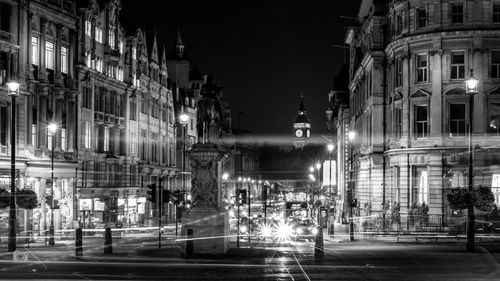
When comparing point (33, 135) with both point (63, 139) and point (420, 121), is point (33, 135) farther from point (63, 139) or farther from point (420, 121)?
point (420, 121)

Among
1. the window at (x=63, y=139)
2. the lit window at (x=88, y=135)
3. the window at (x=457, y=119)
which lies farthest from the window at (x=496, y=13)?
the lit window at (x=88, y=135)

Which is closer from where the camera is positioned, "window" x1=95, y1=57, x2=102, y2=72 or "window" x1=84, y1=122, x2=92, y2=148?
"window" x1=84, y1=122, x2=92, y2=148

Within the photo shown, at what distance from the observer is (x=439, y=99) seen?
61812 mm

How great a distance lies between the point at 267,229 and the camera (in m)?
60.8

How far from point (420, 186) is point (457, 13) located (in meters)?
12.7

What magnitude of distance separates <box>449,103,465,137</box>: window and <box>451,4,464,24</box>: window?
230 inches

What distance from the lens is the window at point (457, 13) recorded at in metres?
60.8

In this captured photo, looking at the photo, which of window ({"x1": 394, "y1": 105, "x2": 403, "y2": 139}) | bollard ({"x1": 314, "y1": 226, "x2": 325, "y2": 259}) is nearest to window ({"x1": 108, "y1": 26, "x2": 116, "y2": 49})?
window ({"x1": 394, "y1": 105, "x2": 403, "y2": 139})

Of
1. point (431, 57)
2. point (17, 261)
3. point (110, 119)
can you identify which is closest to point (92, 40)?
point (110, 119)

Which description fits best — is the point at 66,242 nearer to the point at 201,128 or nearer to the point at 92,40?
the point at 201,128

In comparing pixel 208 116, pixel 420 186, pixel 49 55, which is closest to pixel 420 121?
pixel 420 186

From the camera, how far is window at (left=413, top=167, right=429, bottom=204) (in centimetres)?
6347

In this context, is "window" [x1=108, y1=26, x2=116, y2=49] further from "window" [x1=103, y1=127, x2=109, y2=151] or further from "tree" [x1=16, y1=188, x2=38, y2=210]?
"tree" [x1=16, y1=188, x2=38, y2=210]

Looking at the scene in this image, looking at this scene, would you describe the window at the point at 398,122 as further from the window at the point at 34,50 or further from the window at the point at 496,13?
the window at the point at 34,50
